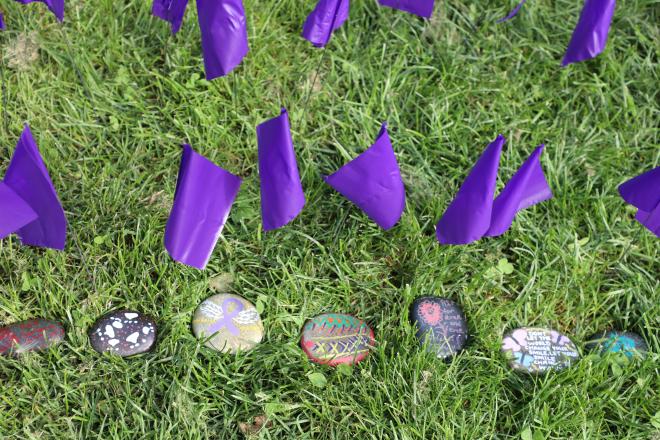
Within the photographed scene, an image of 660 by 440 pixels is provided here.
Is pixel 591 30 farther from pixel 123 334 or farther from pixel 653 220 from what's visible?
pixel 123 334

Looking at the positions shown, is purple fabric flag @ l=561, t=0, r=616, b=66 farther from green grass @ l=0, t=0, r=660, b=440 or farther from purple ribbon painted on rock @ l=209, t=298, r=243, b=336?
purple ribbon painted on rock @ l=209, t=298, r=243, b=336

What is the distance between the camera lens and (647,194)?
194 cm

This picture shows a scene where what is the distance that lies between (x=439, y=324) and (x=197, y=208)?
→ 0.78 meters

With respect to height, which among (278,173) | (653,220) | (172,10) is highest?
(172,10)

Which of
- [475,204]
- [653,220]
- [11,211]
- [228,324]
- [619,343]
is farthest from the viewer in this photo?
[619,343]

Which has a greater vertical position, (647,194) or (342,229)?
(647,194)

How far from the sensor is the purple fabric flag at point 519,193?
1.84 meters

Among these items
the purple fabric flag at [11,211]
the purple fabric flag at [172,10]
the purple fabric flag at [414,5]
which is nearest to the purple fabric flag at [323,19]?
the purple fabric flag at [414,5]

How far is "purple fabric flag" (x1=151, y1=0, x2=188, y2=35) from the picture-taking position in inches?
82.2

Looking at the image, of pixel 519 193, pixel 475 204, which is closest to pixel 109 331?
pixel 475 204

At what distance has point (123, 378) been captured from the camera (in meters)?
1.96

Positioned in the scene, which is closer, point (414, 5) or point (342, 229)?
point (414, 5)

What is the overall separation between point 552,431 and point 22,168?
58.3 inches

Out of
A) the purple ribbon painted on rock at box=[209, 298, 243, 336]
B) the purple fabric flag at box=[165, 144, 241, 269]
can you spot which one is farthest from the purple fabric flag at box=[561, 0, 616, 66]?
the purple ribbon painted on rock at box=[209, 298, 243, 336]
